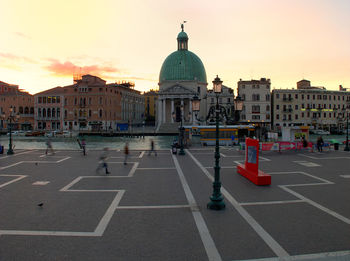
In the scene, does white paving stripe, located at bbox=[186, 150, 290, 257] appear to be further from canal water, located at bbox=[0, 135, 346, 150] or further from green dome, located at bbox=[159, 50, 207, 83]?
green dome, located at bbox=[159, 50, 207, 83]

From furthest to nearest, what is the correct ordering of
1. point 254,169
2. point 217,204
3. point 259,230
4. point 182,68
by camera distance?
1. point 182,68
2. point 254,169
3. point 217,204
4. point 259,230

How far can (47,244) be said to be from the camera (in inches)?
266

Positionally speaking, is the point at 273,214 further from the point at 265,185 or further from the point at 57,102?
the point at 57,102

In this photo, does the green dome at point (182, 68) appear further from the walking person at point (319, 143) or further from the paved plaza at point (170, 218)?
the paved plaza at point (170, 218)

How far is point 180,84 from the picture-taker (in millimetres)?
81250

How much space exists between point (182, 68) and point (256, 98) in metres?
25.7

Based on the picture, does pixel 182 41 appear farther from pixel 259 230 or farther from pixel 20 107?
pixel 259 230

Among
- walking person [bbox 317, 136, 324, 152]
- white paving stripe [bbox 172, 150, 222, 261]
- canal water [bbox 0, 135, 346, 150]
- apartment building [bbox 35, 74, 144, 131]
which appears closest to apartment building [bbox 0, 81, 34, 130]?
apartment building [bbox 35, 74, 144, 131]

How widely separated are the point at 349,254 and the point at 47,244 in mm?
7355

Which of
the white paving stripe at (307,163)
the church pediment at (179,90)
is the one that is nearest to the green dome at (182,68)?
the church pediment at (179,90)

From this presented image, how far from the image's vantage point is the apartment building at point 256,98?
73.5 metres

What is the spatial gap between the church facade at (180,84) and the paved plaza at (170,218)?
64.0 metres

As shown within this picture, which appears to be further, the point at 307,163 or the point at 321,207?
the point at 307,163

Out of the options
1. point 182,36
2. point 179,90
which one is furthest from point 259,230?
point 182,36
